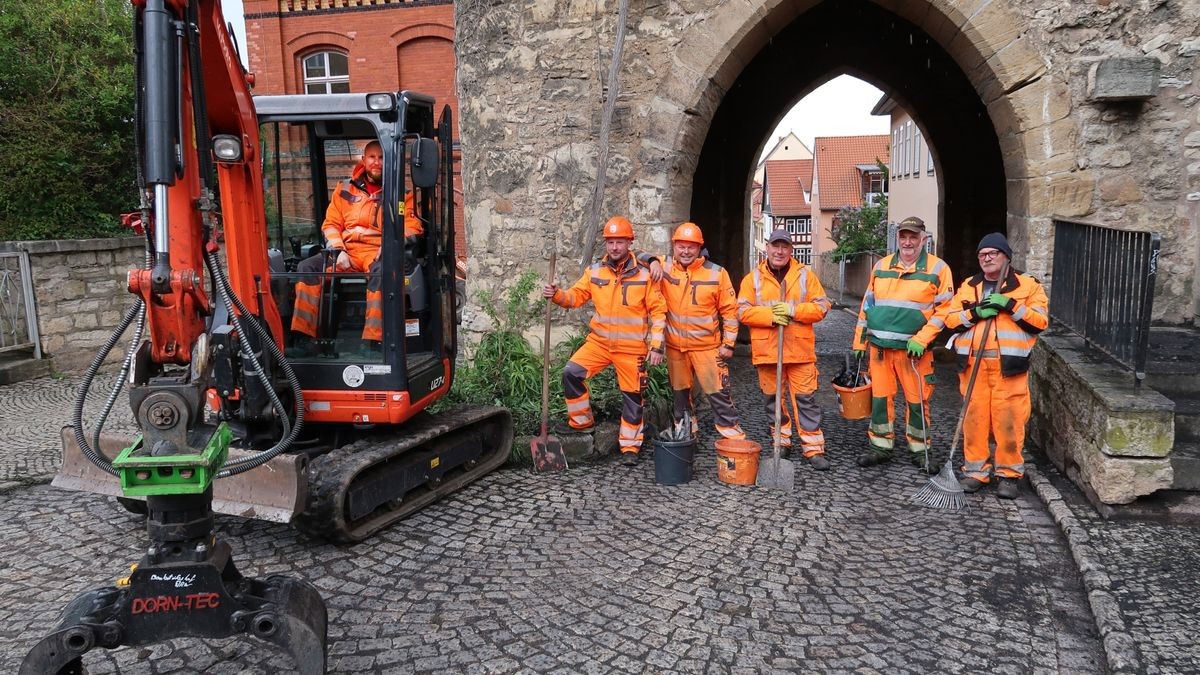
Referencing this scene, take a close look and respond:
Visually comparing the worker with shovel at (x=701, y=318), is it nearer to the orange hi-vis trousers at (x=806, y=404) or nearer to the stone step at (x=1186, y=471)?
the orange hi-vis trousers at (x=806, y=404)

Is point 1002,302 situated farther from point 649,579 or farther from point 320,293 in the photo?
point 320,293

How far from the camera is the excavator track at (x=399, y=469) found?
4.70 metres

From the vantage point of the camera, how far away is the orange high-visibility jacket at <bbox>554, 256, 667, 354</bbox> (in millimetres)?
6301

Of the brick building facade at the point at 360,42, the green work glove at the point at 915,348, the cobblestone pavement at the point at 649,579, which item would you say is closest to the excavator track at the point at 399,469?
the cobblestone pavement at the point at 649,579

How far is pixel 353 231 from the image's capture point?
5.29 metres

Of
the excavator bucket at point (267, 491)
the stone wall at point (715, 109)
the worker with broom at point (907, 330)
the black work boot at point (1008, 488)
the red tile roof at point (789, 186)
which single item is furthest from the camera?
the red tile roof at point (789, 186)

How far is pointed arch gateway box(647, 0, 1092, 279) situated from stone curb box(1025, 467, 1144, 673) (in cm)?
245

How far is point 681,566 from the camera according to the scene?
15.3 feet

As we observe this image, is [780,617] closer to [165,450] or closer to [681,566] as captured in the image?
[681,566]

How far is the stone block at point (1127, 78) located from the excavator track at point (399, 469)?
5.01m

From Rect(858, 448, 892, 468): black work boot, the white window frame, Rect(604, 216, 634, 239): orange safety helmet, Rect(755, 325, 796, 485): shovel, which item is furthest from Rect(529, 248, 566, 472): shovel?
the white window frame

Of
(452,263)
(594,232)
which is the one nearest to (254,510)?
(452,263)

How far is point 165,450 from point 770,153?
78.0 m

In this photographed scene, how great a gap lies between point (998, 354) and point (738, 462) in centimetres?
178
